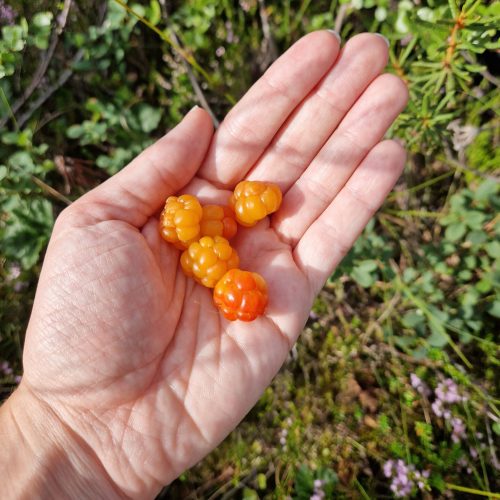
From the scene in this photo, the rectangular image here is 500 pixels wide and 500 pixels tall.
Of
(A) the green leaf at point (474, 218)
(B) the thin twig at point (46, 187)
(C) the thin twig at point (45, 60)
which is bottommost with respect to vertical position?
(A) the green leaf at point (474, 218)

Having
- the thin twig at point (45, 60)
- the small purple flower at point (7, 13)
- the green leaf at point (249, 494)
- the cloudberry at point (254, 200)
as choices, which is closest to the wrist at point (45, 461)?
the green leaf at point (249, 494)

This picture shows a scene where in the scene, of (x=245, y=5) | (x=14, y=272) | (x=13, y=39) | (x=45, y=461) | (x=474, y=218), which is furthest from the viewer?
(x=245, y=5)

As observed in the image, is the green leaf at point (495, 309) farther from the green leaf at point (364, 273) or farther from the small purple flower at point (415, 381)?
the green leaf at point (364, 273)

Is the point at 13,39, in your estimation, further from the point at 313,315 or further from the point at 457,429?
the point at 457,429

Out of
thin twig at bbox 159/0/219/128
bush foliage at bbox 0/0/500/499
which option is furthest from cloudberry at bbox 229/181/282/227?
thin twig at bbox 159/0/219/128

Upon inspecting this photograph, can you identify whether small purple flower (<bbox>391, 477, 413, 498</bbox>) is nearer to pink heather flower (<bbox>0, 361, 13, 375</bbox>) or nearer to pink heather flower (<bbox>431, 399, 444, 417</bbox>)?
pink heather flower (<bbox>431, 399, 444, 417</bbox>)

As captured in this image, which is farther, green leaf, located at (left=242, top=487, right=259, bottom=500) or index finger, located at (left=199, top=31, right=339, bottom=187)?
green leaf, located at (left=242, top=487, right=259, bottom=500)

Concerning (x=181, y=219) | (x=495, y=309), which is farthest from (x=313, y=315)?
(x=181, y=219)
